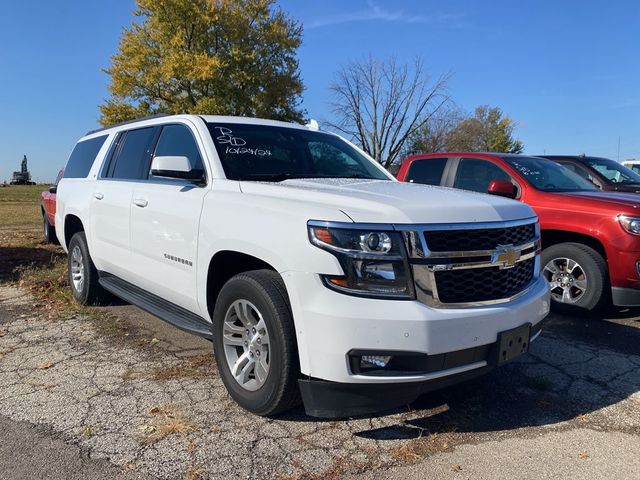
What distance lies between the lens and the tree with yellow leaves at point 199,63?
2753cm

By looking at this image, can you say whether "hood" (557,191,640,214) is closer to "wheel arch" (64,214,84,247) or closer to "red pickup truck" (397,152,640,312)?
"red pickup truck" (397,152,640,312)

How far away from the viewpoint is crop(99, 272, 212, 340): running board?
12.2ft

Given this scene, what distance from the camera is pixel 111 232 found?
491cm

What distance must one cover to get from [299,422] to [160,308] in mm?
1551

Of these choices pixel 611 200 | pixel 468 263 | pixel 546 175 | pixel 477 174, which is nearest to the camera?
pixel 468 263

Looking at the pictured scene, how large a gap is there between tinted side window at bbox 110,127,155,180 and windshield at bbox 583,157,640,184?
7.28m

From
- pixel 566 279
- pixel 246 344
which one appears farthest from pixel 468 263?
pixel 566 279

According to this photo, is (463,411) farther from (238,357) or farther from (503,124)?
(503,124)

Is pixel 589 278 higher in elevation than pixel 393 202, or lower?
lower

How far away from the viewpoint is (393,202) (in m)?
2.91

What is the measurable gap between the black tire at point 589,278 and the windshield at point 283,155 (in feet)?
8.38

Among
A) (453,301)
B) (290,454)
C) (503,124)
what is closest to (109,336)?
(290,454)

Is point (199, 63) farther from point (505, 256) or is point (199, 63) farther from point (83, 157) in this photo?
point (505, 256)

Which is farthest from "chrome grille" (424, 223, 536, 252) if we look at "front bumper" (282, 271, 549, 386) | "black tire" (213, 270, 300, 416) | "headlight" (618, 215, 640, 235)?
"headlight" (618, 215, 640, 235)
